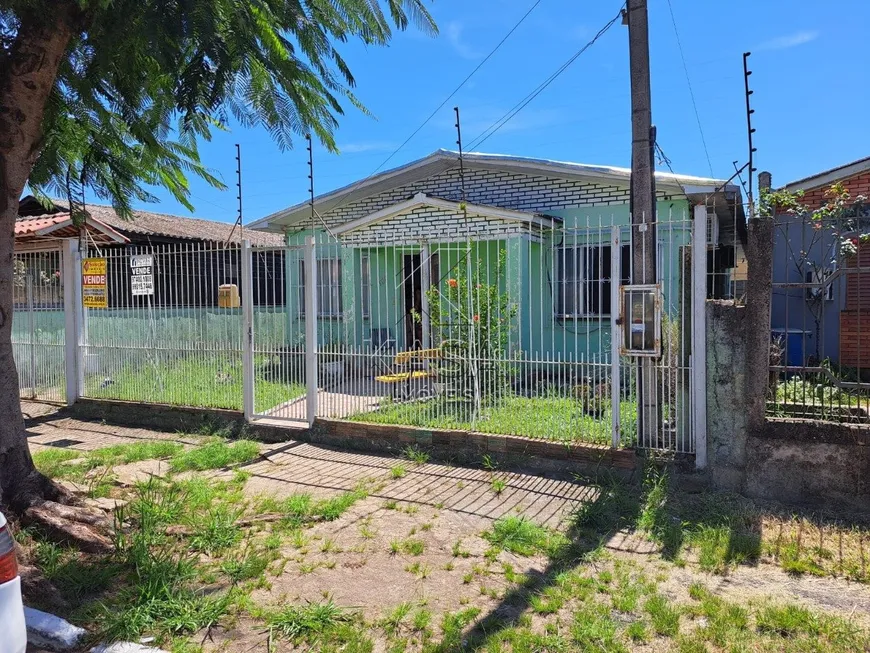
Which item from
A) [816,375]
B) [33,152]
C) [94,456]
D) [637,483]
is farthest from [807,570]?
[94,456]

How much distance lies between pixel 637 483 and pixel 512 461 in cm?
124

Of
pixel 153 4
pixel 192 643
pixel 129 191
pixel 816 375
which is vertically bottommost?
pixel 192 643

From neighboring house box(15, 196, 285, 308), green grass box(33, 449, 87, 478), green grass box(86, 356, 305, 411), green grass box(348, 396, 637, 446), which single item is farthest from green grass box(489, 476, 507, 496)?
green grass box(33, 449, 87, 478)

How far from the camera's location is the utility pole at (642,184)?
5492mm

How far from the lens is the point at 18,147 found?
14.6ft

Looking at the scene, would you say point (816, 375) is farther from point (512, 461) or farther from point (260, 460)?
point (260, 460)

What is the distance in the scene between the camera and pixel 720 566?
3.90 meters

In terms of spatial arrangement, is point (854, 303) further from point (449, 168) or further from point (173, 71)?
point (173, 71)

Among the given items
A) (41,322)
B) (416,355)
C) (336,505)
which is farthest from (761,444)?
(41,322)

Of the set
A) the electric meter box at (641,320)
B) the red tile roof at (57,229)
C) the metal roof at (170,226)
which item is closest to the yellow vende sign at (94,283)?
the red tile roof at (57,229)

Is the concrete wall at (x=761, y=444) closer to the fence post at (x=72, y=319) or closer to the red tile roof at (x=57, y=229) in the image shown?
the red tile roof at (x=57, y=229)

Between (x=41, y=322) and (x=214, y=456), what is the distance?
5081 mm

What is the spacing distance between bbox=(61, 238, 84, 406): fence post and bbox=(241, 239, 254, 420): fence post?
3.10 metres

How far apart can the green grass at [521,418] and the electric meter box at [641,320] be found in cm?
61
